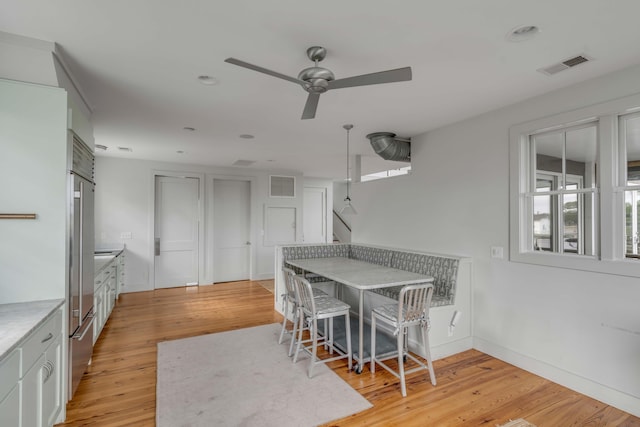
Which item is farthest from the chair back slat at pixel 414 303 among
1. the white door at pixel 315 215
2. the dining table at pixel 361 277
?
the white door at pixel 315 215

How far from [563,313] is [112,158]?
22.5ft

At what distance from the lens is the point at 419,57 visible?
2.23 m

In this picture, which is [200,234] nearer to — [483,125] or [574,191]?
[483,125]

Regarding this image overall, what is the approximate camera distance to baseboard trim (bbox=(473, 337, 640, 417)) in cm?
238

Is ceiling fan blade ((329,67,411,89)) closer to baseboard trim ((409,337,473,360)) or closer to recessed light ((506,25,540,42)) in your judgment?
recessed light ((506,25,540,42))

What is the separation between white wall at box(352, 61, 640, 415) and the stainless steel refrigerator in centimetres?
363

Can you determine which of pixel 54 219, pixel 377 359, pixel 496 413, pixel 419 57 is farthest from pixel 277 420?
pixel 419 57

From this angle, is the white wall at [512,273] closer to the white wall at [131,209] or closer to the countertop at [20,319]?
the countertop at [20,319]

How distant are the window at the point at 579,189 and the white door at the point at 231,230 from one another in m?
5.30

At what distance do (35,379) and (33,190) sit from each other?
3.67ft

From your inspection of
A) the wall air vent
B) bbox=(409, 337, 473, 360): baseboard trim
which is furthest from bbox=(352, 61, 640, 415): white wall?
the wall air vent

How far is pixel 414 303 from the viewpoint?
263 cm

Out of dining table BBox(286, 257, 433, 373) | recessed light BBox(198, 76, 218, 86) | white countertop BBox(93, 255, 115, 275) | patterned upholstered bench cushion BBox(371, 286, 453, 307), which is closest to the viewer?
recessed light BBox(198, 76, 218, 86)

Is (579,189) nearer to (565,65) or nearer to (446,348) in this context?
(565,65)
